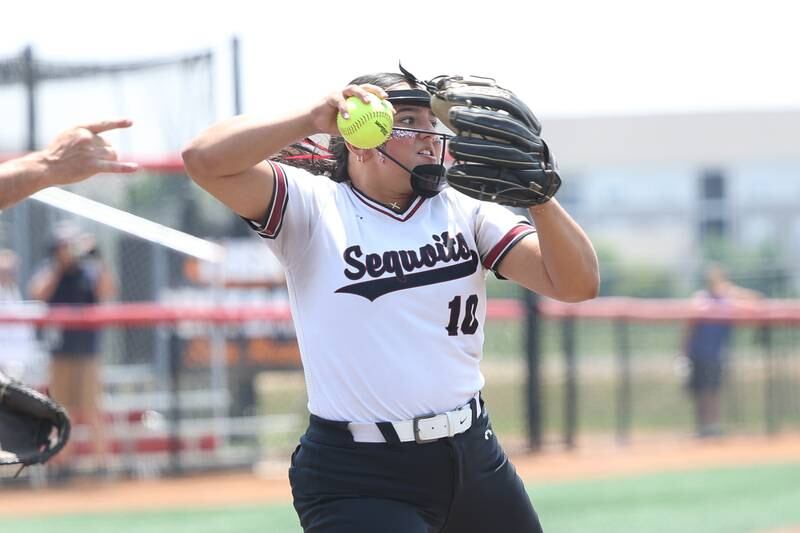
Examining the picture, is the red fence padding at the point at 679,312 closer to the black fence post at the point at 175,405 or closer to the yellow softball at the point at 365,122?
the black fence post at the point at 175,405

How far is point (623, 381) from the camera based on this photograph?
43.4 ft

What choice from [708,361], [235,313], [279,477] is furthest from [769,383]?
[235,313]

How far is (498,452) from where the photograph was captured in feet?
10.9

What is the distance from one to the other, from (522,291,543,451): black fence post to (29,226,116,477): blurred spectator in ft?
12.5

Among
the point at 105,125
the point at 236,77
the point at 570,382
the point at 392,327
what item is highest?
the point at 236,77

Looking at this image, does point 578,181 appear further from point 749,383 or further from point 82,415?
point 82,415

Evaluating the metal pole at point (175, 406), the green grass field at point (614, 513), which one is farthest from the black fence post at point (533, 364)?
the metal pole at point (175, 406)

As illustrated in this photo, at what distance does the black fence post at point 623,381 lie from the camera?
1281 cm

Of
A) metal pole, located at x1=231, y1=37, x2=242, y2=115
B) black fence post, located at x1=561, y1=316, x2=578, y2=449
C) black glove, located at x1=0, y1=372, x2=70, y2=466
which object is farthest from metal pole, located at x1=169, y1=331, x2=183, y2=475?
black glove, located at x1=0, y1=372, x2=70, y2=466

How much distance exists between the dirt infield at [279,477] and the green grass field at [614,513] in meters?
0.37

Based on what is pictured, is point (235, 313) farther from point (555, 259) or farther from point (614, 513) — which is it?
point (555, 259)

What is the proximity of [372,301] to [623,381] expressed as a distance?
10456 millimetres

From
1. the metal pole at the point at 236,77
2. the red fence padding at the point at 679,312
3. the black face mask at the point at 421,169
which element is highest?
the metal pole at the point at 236,77

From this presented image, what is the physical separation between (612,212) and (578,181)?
1.77m
